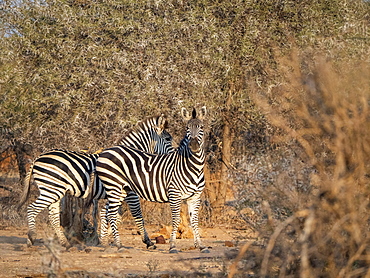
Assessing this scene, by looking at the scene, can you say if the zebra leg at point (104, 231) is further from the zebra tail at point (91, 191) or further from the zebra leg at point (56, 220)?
the zebra leg at point (56, 220)

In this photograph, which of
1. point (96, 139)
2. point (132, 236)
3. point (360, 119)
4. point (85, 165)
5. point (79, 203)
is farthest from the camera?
point (96, 139)

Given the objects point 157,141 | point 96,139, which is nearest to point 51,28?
point 96,139

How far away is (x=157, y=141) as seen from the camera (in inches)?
481

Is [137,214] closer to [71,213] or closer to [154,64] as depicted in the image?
[71,213]

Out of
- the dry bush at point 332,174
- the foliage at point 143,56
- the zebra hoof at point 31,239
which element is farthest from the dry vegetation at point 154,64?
the dry bush at point 332,174

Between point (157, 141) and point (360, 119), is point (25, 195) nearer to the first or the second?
point (157, 141)

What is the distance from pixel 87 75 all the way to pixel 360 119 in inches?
380

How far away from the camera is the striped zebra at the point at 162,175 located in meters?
10.4

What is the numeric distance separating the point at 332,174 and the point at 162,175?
6.03 meters

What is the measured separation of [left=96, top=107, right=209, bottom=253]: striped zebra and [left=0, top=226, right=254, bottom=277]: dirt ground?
61cm

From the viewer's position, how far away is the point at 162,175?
10703 millimetres

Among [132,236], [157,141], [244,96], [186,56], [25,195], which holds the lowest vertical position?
[132,236]

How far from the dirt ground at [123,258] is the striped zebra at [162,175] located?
61 cm

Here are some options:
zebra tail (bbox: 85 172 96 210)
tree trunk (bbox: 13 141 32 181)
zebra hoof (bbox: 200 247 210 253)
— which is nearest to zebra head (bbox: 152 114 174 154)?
zebra tail (bbox: 85 172 96 210)
